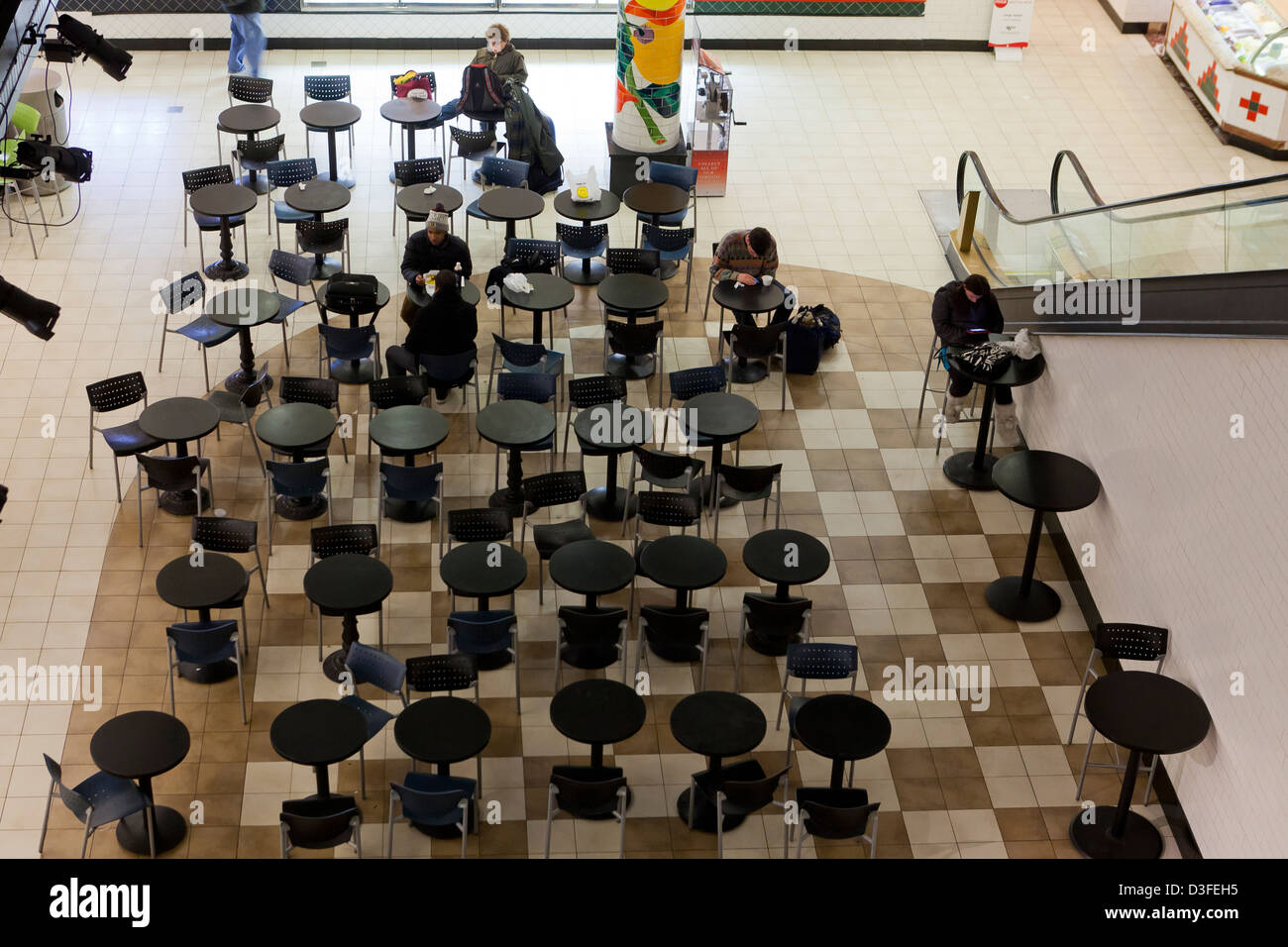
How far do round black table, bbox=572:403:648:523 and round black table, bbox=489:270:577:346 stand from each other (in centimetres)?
118

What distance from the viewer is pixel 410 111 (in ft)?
42.9

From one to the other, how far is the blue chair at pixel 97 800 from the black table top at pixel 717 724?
2.84 metres

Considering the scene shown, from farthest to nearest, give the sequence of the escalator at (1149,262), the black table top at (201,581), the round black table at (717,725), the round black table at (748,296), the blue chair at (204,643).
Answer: the round black table at (748,296), the black table top at (201,581), the blue chair at (204,643), the escalator at (1149,262), the round black table at (717,725)

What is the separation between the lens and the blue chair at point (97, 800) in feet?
22.1

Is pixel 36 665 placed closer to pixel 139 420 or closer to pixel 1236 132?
pixel 139 420

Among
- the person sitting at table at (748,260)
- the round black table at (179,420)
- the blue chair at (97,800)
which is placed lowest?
the blue chair at (97,800)

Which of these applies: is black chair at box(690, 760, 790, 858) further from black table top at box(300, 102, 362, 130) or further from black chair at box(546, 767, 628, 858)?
black table top at box(300, 102, 362, 130)

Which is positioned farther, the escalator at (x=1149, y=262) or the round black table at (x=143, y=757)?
the escalator at (x=1149, y=262)

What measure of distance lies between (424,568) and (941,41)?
11137 millimetres

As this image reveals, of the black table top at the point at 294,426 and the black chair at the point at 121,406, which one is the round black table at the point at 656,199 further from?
the black chair at the point at 121,406

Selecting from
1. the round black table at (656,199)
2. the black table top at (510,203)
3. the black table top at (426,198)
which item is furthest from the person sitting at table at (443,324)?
the round black table at (656,199)

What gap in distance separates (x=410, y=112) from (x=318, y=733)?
7.90m

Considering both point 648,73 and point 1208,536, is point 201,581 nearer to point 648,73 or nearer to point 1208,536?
point 1208,536

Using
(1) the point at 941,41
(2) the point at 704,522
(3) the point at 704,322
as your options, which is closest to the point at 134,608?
(2) the point at 704,522
